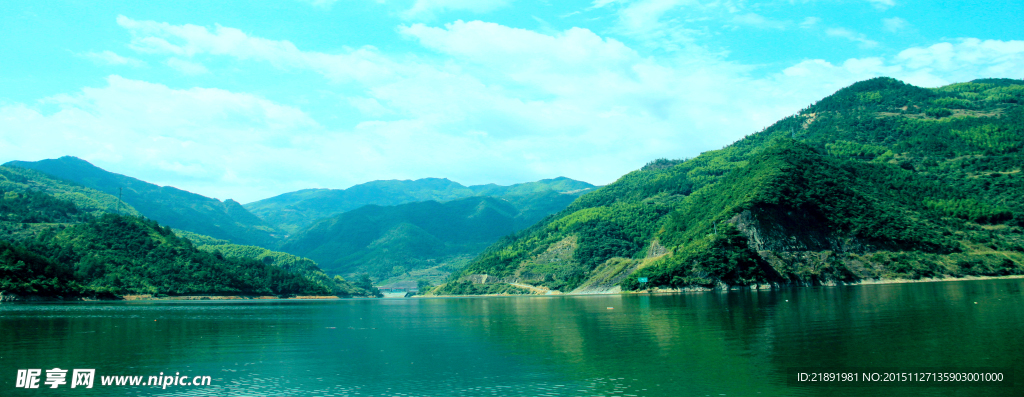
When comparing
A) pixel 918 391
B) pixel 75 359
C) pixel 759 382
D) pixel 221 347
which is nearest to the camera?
pixel 918 391

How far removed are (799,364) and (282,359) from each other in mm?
39740

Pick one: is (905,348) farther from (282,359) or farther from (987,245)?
(987,245)

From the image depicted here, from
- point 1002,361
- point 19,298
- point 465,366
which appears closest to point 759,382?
point 1002,361

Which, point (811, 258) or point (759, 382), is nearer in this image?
point (759, 382)

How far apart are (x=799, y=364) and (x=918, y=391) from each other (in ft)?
28.7

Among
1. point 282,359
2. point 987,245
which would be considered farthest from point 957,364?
point 987,245

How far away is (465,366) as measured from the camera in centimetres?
4450

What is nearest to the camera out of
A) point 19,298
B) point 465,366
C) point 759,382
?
point 759,382

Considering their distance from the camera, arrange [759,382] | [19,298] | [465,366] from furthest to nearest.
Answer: [19,298] → [465,366] → [759,382]

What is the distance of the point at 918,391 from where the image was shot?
3188 centimetres

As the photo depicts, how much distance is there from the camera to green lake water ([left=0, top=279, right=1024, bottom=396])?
36.3m

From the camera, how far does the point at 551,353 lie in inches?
1967

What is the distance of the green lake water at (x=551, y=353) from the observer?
36312 mm

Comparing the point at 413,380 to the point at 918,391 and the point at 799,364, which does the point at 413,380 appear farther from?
the point at 918,391
